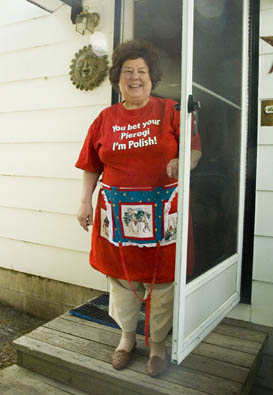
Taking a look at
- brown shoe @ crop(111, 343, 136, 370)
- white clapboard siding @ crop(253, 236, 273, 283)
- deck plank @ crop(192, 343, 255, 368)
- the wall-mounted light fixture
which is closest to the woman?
brown shoe @ crop(111, 343, 136, 370)

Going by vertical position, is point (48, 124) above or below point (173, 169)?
above

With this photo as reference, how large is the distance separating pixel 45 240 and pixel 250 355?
6.35ft

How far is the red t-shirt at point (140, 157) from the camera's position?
185 centimetres

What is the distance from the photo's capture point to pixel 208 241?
2.14 meters

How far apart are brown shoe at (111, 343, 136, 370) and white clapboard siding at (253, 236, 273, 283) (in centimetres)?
96

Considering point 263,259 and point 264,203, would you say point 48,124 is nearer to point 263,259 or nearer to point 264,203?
point 264,203

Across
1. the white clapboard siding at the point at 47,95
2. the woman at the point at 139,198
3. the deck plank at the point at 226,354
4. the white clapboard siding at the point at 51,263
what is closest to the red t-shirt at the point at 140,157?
the woman at the point at 139,198

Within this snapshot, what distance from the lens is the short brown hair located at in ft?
6.33

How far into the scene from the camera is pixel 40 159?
10.8ft

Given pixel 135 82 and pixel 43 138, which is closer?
pixel 135 82

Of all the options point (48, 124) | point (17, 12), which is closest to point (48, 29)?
point (17, 12)

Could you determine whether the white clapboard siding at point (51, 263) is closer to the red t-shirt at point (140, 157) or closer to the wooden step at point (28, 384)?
the wooden step at point (28, 384)

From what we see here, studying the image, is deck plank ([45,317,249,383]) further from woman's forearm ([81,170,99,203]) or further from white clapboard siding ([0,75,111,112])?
white clapboard siding ([0,75,111,112])

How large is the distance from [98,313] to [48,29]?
89.7 inches
